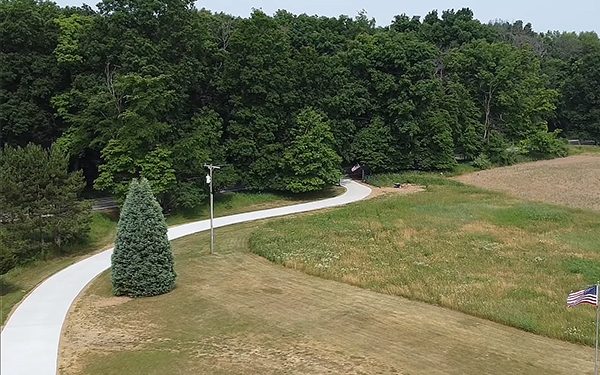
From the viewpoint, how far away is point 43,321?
61.1ft

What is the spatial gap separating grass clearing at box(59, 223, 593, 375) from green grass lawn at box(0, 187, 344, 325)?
279 cm

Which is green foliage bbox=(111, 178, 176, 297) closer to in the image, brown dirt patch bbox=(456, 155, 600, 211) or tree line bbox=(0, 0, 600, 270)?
tree line bbox=(0, 0, 600, 270)

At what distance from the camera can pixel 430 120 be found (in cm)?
5291

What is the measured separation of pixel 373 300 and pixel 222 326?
18.0ft

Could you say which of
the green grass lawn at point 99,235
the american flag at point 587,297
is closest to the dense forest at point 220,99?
the green grass lawn at point 99,235

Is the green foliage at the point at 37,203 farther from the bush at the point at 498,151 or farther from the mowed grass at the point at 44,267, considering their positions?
the bush at the point at 498,151

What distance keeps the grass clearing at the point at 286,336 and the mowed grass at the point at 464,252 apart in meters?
0.88

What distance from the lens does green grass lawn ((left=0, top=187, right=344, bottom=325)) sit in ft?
74.0

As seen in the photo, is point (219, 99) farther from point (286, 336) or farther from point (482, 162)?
point (286, 336)

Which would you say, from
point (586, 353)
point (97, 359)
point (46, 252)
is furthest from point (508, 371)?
point (46, 252)

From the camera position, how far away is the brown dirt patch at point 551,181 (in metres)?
41.1

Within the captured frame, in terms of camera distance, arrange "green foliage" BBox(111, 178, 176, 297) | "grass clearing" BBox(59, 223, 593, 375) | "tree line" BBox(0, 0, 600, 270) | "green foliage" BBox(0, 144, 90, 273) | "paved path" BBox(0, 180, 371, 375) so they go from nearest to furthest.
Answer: "paved path" BBox(0, 180, 371, 375), "grass clearing" BBox(59, 223, 593, 375), "green foliage" BBox(111, 178, 176, 297), "green foliage" BBox(0, 144, 90, 273), "tree line" BBox(0, 0, 600, 270)

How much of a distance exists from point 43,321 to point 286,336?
25.1 feet

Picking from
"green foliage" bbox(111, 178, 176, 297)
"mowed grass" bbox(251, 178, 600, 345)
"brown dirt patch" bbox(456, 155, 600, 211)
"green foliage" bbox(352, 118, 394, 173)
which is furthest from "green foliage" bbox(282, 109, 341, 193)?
"green foliage" bbox(111, 178, 176, 297)
